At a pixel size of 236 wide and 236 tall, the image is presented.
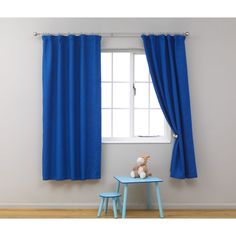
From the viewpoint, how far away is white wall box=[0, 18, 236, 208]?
421 cm

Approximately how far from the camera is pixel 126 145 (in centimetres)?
425

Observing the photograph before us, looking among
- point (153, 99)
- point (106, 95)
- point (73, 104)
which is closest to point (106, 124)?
point (106, 95)

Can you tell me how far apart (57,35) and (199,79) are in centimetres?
176

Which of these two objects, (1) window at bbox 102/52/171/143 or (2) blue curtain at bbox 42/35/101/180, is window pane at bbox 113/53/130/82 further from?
(2) blue curtain at bbox 42/35/101/180

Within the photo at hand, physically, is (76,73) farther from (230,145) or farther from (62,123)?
(230,145)

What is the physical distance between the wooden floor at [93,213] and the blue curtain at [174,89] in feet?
1.39

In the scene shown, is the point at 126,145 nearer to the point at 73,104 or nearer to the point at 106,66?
the point at 73,104

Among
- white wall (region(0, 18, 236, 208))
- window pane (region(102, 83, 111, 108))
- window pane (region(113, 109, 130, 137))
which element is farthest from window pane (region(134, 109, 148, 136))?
window pane (region(102, 83, 111, 108))

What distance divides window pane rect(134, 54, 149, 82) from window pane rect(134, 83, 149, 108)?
0.25 ft

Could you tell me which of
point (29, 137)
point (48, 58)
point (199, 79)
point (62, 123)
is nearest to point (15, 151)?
point (29, 137)

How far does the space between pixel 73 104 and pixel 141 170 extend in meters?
1.07

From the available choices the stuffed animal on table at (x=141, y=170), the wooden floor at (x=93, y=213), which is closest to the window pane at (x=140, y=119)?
the stuffed animal on table at (x=141, y=170)

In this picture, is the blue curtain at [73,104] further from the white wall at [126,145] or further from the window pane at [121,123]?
the window pane at [121,123]

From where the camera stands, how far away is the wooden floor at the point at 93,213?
3854 mm
